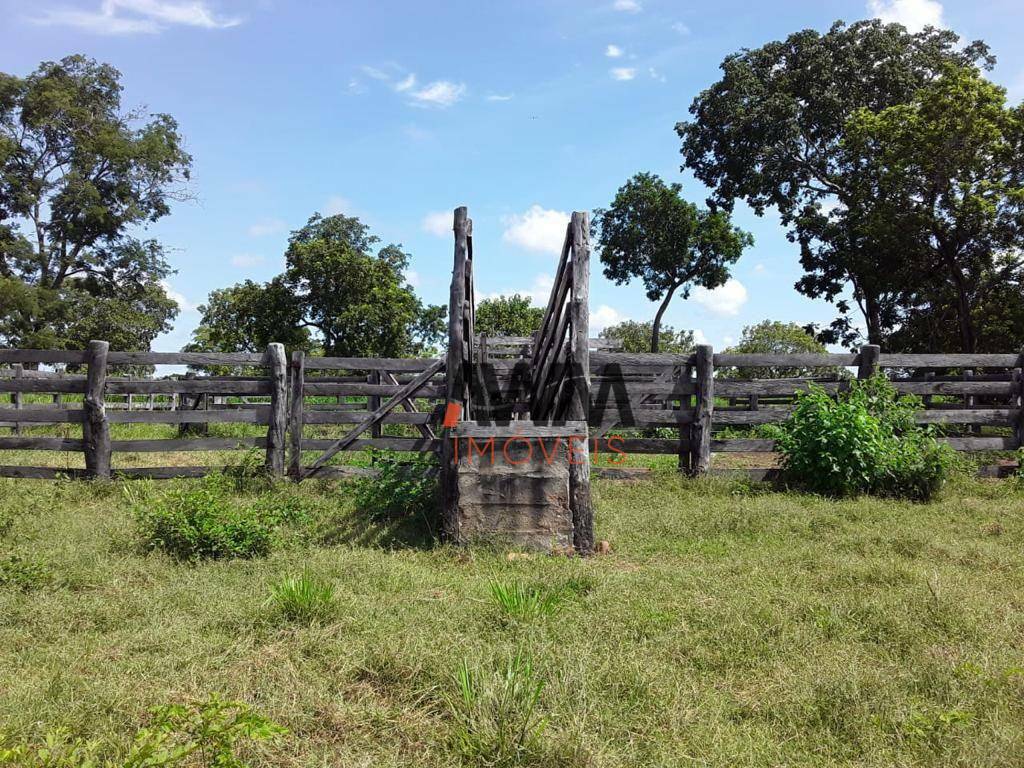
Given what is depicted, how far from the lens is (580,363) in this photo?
263 inches

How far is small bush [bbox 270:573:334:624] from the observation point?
414 centimetres

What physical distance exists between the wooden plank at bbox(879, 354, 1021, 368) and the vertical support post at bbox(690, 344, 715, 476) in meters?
2.54

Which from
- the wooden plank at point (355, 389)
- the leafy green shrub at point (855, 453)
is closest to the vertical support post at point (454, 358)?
the wooden plank at point (355, 389)

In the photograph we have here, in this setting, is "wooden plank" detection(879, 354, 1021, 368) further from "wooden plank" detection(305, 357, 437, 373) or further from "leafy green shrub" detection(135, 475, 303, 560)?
"leafy green shrub" detection(135, 475, 303, 560)

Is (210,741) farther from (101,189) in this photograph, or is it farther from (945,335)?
(101,189)

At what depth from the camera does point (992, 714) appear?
3072 millimetres


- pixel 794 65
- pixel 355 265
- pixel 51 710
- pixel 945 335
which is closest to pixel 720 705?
pixel 51 710

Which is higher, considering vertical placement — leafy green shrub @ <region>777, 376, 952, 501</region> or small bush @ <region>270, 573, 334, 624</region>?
leafy green shrub @ <region>777, 376, 952, 501</region>

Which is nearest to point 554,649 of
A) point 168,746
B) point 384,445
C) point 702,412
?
point 168,746

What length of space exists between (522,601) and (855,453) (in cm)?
575

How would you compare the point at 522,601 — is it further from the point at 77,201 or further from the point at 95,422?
the point at 77,201

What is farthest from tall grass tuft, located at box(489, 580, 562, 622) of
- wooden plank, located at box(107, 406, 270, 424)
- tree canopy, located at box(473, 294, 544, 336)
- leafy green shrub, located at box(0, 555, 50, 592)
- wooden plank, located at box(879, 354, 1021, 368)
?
tree canopy, located at box(473, 294, 544, 336)

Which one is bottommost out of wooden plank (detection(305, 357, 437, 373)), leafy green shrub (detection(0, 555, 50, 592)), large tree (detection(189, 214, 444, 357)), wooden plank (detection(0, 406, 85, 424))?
leafy green shrub (detection(0, 555, 50, 592))

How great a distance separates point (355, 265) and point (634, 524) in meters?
32.5
